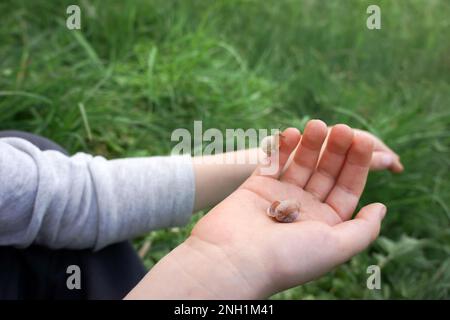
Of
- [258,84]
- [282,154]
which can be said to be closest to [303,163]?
[282,154]

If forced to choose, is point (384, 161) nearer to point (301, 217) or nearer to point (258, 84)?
point (301, 217)

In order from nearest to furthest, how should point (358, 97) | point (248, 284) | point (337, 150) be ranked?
point (248, 284) → point (337, 150) → point (358, 97)

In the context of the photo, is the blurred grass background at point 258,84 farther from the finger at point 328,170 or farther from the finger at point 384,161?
the finger at point 328,170

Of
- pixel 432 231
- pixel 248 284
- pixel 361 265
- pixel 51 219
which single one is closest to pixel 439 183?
pixel 432 231

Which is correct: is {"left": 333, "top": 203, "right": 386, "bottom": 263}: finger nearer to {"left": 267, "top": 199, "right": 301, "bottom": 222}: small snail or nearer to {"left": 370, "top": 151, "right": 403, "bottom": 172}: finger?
{"left": 267, "top": 199, "right": 301, "bottom": 222}: small snail
